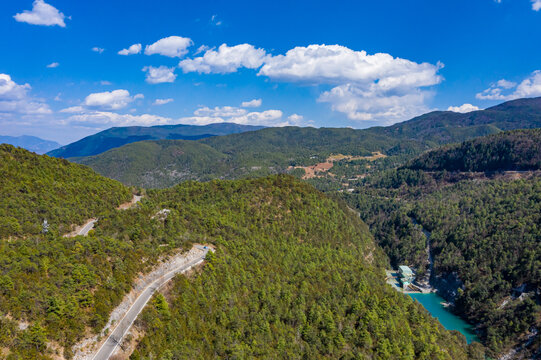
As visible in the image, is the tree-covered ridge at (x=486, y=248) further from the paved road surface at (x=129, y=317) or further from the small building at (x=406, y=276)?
the paved road surface at (x=129, y=317)

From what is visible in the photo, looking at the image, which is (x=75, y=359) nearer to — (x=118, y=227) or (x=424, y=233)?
(x=118, y=227)

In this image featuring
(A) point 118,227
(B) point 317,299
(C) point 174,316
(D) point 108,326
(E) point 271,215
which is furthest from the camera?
(E) point 271,215

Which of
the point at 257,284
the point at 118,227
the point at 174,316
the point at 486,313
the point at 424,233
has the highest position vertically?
the point at 118,227

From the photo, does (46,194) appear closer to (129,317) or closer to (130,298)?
(130,298)

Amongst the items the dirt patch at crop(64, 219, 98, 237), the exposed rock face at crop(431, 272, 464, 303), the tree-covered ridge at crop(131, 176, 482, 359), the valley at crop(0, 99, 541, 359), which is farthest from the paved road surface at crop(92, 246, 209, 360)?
the exposed rock face at crop(431, 272, 464, 303)

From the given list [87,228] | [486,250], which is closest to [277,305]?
[87,228]

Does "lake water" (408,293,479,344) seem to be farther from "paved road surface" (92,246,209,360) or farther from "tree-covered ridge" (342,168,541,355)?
"paved road surface" (92,246,209,360)

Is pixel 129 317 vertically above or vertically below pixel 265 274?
above

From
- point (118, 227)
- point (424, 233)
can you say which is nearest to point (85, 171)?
point (118, 227)
